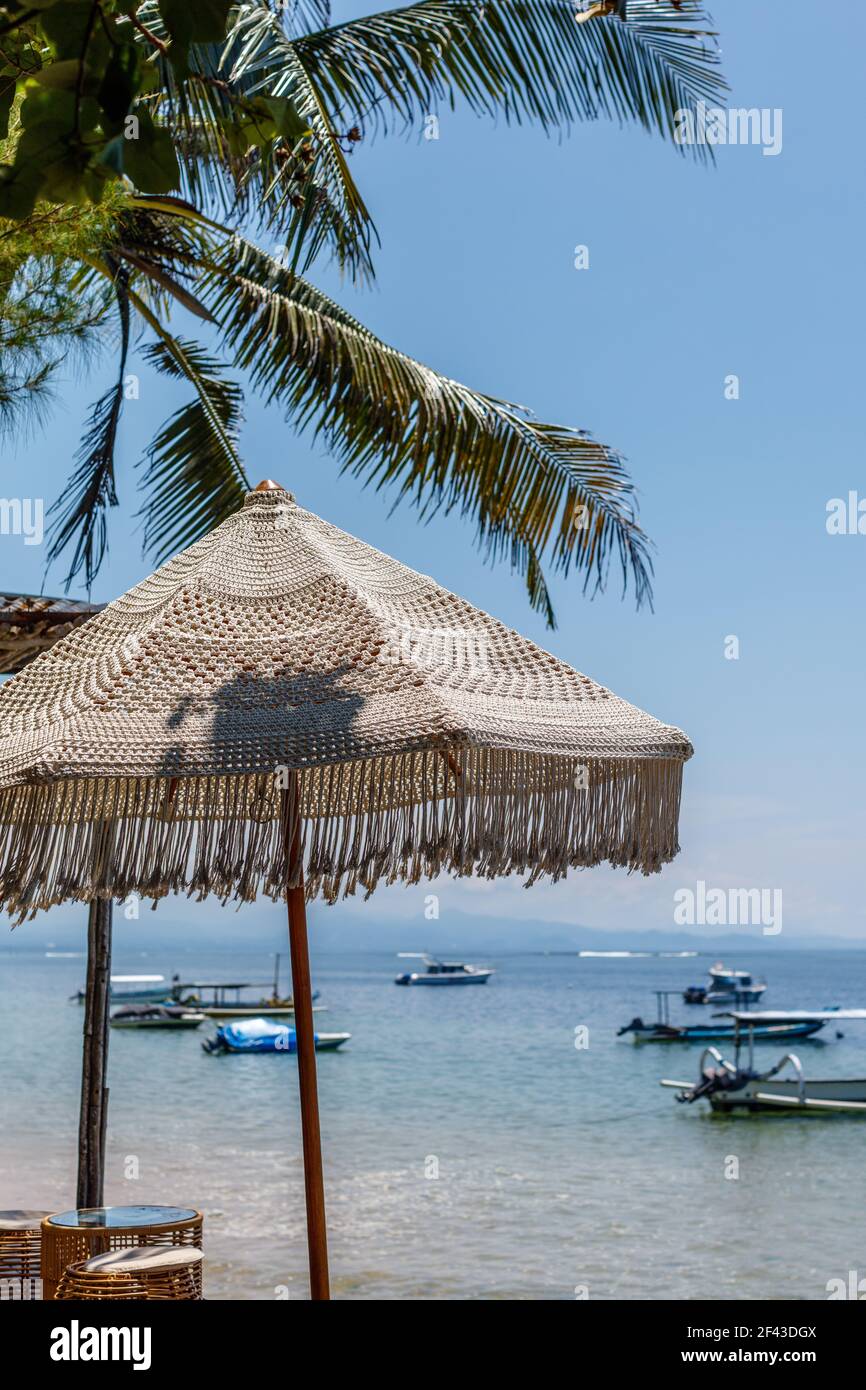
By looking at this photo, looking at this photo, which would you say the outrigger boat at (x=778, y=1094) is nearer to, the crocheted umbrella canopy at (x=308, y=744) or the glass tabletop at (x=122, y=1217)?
the glass tabletop at (x=122, y=1217)

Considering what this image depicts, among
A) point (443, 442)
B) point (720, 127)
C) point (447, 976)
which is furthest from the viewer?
point (447, 976)

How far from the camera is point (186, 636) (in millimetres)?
3170

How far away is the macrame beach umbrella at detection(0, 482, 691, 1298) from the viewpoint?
2740 mm

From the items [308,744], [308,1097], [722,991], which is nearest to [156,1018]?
[722,991]

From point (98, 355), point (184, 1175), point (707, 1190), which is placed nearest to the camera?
point (98, 355)

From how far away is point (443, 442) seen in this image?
820 cm

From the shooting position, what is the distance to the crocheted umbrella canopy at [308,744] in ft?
8.98

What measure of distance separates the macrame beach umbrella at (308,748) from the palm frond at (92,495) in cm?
621

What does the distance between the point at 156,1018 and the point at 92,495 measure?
53.6m

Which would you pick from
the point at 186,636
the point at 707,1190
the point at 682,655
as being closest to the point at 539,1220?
the point at 707,1190

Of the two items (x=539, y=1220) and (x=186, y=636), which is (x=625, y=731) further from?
(x=539, y=1220)

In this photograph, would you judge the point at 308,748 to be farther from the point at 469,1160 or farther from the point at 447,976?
the point at 447,976

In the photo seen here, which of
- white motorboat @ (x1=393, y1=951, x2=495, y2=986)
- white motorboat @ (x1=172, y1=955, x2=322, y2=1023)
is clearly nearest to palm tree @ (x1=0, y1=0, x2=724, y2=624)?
white motorboat @ (x1=172, y1=955, x2=322, y2=1023)

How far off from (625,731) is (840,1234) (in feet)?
86.0
